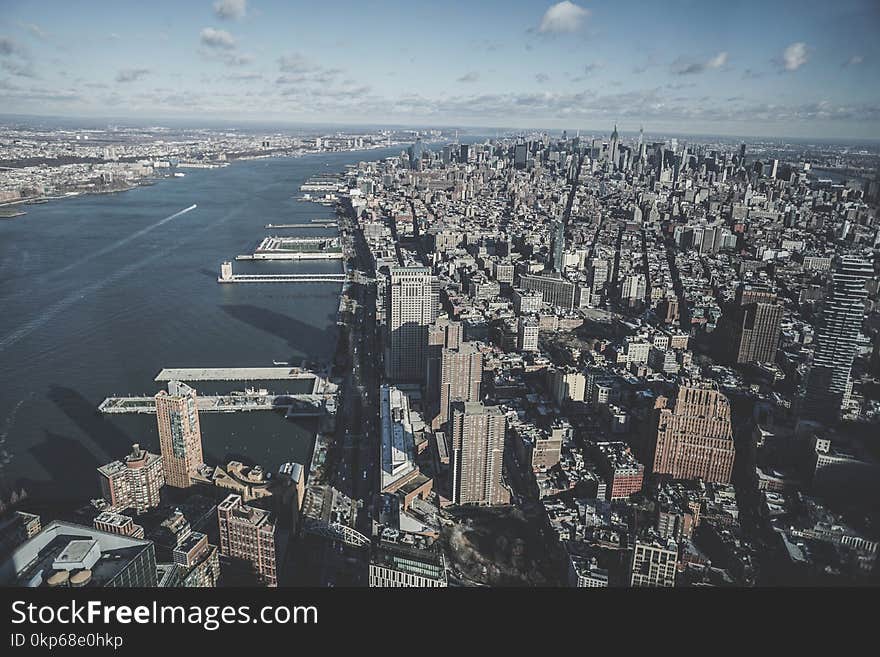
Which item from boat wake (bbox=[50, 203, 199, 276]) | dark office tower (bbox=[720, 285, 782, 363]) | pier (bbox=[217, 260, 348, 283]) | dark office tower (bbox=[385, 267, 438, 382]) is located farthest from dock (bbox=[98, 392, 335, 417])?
boat wake (bbox=[50, 203, 199, 276])

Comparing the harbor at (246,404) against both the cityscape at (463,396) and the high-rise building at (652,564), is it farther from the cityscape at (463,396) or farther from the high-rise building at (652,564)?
the high-rise building at (652,564)

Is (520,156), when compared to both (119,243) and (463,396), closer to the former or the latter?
(119,243)

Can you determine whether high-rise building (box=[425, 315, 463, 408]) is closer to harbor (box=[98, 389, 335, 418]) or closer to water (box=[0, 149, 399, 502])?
harbor (box=[98, 389, 335, 418])

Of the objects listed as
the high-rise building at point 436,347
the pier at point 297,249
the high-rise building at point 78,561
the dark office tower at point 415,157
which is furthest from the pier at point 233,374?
the dark office tower at point 415,157

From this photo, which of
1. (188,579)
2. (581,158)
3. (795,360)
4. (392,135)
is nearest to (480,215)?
(581,158)

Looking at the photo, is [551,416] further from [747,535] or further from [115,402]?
[115,402]

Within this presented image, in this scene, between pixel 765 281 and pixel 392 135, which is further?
pixel 392 135

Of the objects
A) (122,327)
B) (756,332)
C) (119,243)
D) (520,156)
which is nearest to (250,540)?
(122,327)
